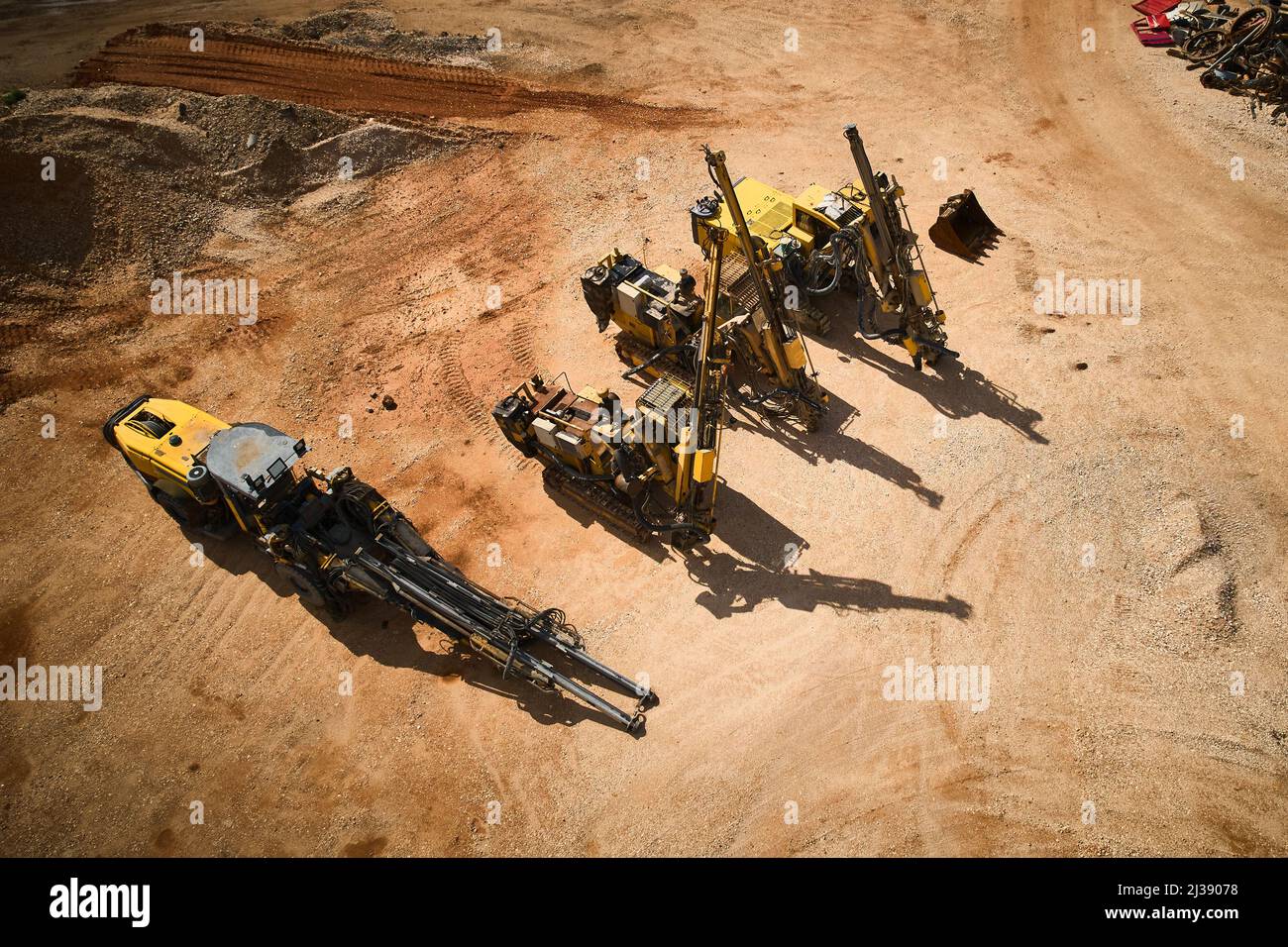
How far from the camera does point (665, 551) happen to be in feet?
66.8

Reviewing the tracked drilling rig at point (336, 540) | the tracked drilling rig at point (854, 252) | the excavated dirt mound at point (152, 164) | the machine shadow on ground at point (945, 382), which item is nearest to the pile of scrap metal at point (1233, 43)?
the tracked drilling rig at point (854, 252)

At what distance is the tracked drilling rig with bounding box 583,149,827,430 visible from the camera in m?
21.1

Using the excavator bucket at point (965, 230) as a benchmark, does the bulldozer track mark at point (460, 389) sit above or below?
below

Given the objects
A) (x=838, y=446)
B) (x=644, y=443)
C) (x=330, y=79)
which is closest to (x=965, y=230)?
(x=838, y=446)

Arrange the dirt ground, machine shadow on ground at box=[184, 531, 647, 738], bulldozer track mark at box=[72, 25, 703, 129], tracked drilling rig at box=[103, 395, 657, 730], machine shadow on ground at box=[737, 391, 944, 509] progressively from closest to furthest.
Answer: the dirt ground, tracked drilling rig at box=[103, 395, 657, 730], machine shadow on ground at box=[184, 531, 647, 738], machine shadow on ground at box=[737, 391, 944, 509], bulldozer track mark at box=[72, 25, 703, 129]

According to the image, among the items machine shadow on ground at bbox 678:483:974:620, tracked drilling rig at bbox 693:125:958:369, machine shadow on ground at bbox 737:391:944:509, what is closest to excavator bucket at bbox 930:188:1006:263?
tracked drilling rig at bbox 693:125:958:369

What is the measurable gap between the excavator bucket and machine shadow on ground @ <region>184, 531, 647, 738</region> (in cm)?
1808

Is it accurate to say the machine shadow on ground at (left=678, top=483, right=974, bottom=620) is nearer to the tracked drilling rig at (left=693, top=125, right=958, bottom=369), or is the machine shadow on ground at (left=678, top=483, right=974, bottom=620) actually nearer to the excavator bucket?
the tracked drilling rig at (left=693, top=125, right=958, bottom=369)

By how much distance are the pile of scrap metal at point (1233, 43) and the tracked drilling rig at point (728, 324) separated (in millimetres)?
20933

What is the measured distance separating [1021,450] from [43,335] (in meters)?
29.4

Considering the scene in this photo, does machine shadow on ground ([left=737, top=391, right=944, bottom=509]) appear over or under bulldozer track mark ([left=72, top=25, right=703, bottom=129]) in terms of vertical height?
under

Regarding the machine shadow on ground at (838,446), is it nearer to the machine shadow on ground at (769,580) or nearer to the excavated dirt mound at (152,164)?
the machine shadow on ground at (769,580)

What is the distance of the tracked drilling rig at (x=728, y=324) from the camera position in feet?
69.4
